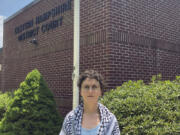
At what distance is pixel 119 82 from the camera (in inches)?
246

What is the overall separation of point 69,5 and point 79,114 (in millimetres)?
6226

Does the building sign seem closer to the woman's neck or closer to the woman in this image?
the woman

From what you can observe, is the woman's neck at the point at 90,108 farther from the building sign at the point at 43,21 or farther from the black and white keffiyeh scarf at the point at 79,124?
the building sign at the point at 43,21

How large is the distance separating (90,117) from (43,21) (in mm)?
7544

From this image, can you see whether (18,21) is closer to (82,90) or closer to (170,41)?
(170,41)

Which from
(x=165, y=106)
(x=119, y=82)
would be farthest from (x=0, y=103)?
(x=165, y=106)

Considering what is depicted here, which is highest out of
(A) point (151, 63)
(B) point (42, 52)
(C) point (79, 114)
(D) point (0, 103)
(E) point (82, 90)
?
(B) point (42, 52)

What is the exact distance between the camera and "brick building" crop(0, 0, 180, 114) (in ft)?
20.9

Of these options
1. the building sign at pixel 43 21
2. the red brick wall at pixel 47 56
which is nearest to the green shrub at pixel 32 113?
the red brick wall at pixel 47 56

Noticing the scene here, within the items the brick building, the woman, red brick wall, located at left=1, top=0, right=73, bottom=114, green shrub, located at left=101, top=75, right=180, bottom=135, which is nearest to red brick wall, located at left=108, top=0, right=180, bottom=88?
the brick building

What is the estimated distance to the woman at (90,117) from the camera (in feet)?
7.70

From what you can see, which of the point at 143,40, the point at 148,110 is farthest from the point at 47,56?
the point at 148,110

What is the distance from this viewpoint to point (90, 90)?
242cm

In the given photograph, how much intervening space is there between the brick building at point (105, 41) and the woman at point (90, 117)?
3576mm
